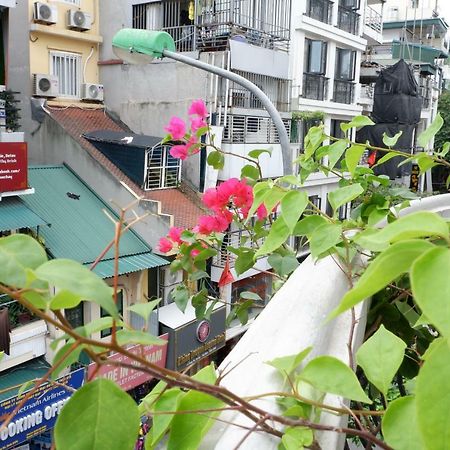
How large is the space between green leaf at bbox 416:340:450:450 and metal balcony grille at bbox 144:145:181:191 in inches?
307

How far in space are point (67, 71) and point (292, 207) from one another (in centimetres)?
873

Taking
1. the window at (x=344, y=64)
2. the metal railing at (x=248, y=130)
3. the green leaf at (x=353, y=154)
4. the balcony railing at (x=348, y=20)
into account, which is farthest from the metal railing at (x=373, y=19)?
the green leaf at (x=353, y=154)

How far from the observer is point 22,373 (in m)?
6.33

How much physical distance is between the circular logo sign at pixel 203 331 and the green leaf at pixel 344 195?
23.9ft

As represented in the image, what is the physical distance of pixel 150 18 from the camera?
9266mm

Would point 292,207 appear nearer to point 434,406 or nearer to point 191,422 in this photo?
point 191,422

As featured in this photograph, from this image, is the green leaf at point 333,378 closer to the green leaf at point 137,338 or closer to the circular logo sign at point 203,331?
the green leaf at point 137,338

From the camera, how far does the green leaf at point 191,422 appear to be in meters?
0.55

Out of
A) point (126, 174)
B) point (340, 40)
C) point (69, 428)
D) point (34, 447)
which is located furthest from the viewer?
point (340, 40)

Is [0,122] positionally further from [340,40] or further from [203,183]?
[340,40]

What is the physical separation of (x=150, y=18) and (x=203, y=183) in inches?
113

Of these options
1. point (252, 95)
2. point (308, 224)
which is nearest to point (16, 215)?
point (252, 95)

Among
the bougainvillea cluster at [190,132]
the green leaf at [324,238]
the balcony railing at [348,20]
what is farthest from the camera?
the balcony railing at [348,20]

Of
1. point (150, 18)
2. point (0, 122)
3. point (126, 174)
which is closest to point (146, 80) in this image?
point (150, 18)
